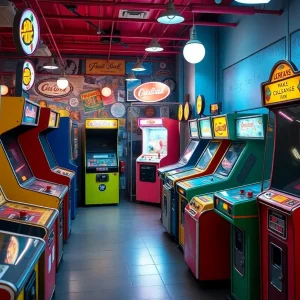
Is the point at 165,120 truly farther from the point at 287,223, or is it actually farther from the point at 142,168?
the point at 287,223

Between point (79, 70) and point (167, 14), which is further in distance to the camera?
point (79, 70)

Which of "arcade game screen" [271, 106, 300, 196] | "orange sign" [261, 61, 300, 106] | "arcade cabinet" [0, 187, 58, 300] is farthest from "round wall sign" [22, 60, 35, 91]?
"arcade game screen" [271, 106, 300, 196]

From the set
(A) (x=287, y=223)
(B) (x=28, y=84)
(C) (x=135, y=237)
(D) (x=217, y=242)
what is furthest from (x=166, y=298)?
(B) (x=28, y=84)

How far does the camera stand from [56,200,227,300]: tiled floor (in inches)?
149

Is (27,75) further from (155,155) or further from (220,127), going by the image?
(155,155)

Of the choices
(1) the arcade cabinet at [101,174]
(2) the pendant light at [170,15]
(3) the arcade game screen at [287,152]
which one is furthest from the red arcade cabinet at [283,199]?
(1) the arcade cabinet at [101,174]

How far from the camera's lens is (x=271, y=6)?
5.29 metres

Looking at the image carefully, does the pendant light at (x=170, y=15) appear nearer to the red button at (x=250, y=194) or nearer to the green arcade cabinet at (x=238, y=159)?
the green arcade cabinet at (x=238, y=159)

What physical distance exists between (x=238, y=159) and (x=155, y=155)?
4.35 meters

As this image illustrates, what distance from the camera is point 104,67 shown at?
996cm

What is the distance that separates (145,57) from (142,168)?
325 cm

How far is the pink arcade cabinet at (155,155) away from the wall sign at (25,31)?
4620mm

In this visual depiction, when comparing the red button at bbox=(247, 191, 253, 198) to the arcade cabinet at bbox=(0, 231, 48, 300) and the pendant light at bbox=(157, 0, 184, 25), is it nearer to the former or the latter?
the arcade cabinet at bbox=(0, 231, 48, 300)

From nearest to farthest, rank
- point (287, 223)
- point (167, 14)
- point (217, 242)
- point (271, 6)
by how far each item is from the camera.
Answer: point (287, 223) < point (217, 242) < point (167, 14) < point (271, 6)
